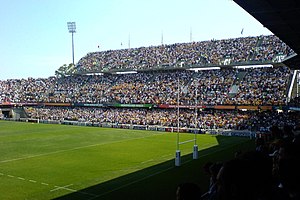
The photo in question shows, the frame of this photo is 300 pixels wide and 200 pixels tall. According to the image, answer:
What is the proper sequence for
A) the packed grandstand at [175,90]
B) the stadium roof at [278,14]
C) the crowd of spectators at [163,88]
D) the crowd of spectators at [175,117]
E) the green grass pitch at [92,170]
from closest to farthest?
the stadium roof at [278,14]
the green grass pitch at [92,170]
the crowd of spectators at [175,117]
the packed grandstand at [175,90]
the crowd of spectators at [163,88]

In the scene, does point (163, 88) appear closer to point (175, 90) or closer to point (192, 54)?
point (175, 90)

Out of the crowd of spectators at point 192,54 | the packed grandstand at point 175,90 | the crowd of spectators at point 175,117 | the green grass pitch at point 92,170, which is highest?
the crowd of spectators at point 192,54

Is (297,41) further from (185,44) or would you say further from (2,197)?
(185,44)

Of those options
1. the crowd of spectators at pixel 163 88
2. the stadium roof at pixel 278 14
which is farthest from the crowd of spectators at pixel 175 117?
the stadium roof at pixel 278 14

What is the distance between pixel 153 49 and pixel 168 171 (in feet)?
178

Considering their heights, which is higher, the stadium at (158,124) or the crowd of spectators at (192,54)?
the crowd of spectators at (192,54)

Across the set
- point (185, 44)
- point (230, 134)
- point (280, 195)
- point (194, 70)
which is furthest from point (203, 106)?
point (280, 195)

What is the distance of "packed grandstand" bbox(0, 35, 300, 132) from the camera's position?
45969 mm

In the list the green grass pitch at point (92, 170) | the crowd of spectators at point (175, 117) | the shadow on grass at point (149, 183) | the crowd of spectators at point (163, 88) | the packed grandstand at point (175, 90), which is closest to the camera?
the shadow on grass at point (149, 183)

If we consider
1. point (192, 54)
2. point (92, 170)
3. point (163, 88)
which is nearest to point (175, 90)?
point (163, 88)

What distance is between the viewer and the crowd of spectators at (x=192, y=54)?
54312 mm

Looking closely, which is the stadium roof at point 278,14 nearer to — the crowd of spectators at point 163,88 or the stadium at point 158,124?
the stadium at point 158,124

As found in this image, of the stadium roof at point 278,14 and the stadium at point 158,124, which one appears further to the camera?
the stadium at point 158,124

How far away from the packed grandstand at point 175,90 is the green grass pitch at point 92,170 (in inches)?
541
